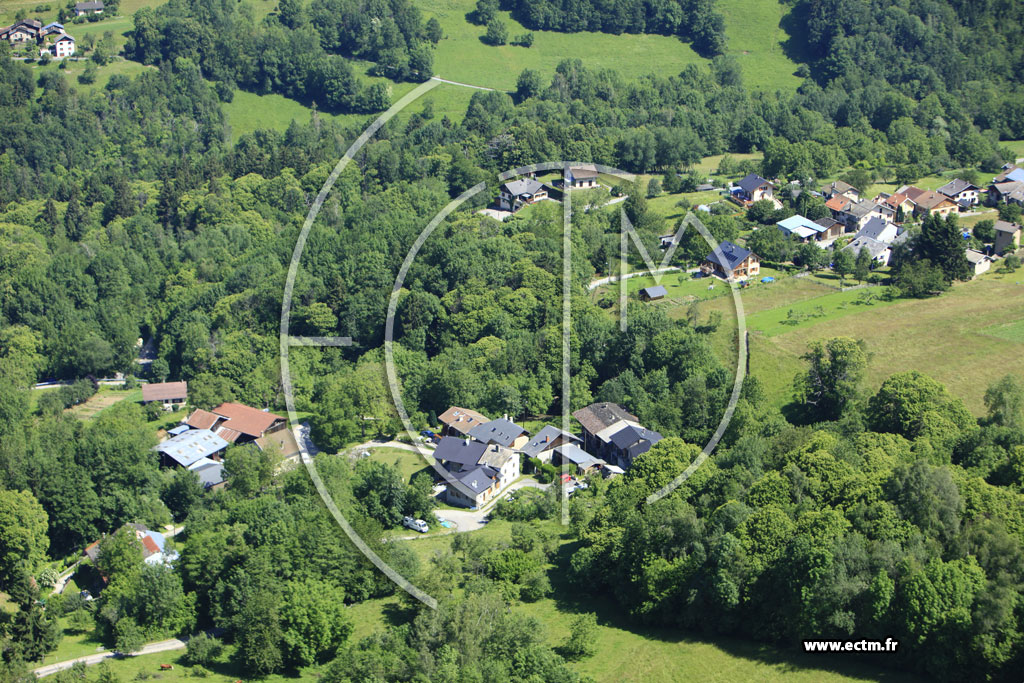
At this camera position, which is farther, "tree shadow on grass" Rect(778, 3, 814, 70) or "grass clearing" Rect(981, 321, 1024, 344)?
"tree shadow on grass" Rect(778, 3, 814, 70)

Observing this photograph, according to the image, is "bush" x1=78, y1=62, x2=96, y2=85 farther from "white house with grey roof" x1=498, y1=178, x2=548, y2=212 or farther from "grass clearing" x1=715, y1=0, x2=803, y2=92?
"grass clearing" x1=715, y1=0, x2=803, y2=92

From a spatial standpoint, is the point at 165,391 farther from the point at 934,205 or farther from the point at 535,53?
the point at 535,53

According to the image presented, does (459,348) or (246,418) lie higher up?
(459,348)

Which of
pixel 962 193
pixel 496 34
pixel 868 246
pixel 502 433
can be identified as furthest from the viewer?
pixel 496 34

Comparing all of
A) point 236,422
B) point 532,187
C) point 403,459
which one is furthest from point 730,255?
point 236,422

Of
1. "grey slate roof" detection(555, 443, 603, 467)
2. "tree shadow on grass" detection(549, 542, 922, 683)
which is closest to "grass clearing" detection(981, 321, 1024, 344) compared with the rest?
"grey slate roof" detection(555, 443, 603, 467)

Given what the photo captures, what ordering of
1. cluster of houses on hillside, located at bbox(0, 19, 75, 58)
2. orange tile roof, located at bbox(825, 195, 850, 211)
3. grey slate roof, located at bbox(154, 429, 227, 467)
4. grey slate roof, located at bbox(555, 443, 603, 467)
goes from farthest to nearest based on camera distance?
cluster of houses on hillside, located at bbox(0, 19, 75, 58)
orange tile roof, located at bbox(825, 195, 850, 211)
grey slate roof, located at bbox(154, 429, 227, 467)
grey slate roof, located at bbox(555, 443, 603, 467)
